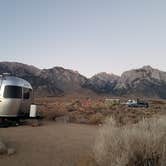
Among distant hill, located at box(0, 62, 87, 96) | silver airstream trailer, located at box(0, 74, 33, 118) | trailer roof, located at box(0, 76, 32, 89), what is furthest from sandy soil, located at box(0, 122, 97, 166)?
distant hill, located at box(0, 62, 87, 96)

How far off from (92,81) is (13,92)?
12468 cm

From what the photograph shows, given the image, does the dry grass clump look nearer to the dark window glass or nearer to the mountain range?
the dark window glass

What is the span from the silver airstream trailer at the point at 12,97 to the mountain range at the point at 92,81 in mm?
81861

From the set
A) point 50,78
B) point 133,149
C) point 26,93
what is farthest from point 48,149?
point 50,78


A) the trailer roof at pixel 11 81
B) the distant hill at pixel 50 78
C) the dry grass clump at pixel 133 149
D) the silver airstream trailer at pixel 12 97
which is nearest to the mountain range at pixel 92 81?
the distant hill at pixel 50 78

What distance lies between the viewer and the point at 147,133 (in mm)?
7195

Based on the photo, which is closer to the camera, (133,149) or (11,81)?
(133,149)

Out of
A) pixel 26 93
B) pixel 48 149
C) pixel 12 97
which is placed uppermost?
pixel 26 93

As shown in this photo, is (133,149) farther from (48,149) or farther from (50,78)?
(50,78)

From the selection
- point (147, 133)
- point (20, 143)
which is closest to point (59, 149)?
point (20, 143)

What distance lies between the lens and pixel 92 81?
462 ft

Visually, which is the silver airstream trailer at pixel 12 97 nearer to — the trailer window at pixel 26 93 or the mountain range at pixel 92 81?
the trailer window at pixel 26 93

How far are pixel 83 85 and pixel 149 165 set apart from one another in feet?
388

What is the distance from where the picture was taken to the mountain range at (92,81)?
363 feet
